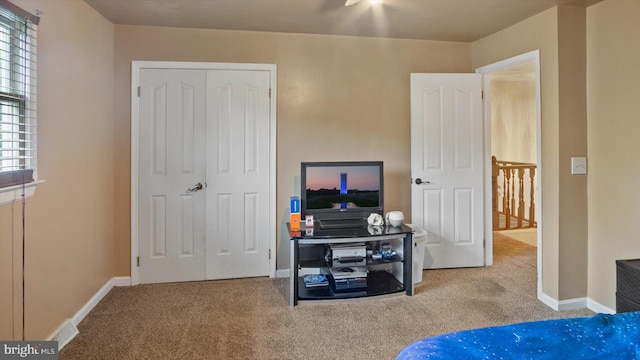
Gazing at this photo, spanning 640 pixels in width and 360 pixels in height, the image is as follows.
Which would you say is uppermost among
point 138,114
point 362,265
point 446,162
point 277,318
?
point 138,114

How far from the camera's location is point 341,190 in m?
3.26

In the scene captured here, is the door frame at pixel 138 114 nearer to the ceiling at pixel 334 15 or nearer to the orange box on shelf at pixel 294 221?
the ceiling at pixel 334 15

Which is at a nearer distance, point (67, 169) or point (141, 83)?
point (67, 169)

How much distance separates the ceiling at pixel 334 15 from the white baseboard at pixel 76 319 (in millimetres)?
2283

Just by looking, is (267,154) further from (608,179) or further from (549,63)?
(608,179)

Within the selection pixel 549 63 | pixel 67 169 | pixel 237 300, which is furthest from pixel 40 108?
pixel 549 63

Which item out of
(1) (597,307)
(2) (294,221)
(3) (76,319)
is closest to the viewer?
(3) (76,319)

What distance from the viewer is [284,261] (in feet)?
11.6

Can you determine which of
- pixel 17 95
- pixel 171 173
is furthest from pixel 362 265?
pixel 17 95

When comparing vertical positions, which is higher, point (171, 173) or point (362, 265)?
point (171, 173)

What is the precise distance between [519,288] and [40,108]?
3.81 m

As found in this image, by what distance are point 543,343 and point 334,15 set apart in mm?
2721

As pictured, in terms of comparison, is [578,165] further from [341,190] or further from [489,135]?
[341,190]

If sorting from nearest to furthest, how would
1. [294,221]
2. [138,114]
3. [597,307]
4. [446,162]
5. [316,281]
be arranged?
[597,307], [294,221], [316,281], [138,114], [446,162]
